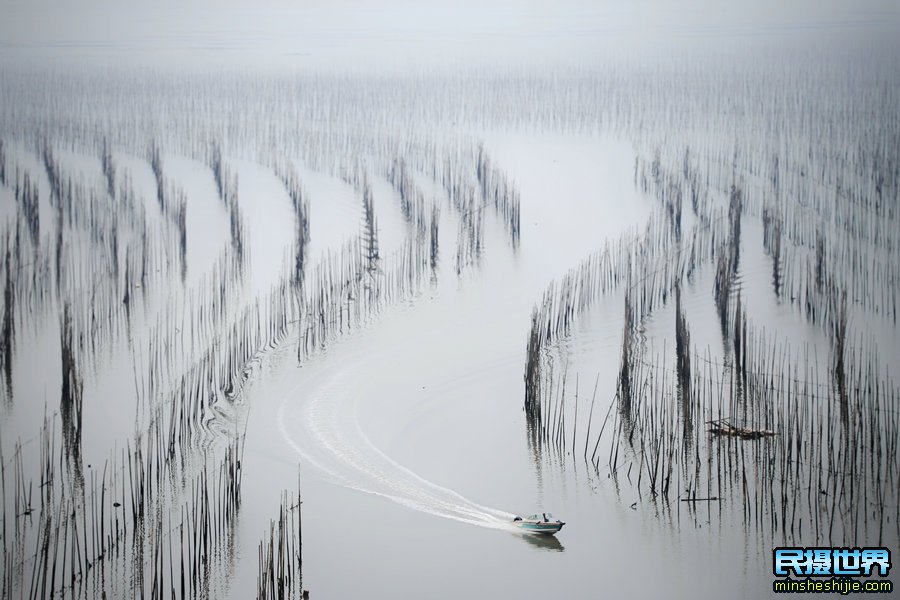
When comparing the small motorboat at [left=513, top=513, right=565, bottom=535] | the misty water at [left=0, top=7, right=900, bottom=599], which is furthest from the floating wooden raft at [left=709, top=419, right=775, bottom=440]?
the small motorboat at [left=513, top=513, right=565, bottom=535]

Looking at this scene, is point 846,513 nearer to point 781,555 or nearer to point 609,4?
point 781,555

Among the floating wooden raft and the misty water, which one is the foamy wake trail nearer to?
the misty water

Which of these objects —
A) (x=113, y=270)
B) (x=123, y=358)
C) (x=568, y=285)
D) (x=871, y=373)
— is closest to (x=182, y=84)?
(x=113, y=270)

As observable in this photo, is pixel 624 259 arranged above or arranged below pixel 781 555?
above

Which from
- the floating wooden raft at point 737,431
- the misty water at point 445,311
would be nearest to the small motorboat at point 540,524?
the misty water at point 445,311

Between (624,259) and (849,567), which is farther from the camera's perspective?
(624,259)

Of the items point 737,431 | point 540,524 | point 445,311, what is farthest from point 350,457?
point 737,431

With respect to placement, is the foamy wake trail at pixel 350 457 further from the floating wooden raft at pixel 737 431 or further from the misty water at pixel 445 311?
the floating wooden raft at pixel 737 431

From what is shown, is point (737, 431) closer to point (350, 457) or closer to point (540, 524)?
point (540, 524)
